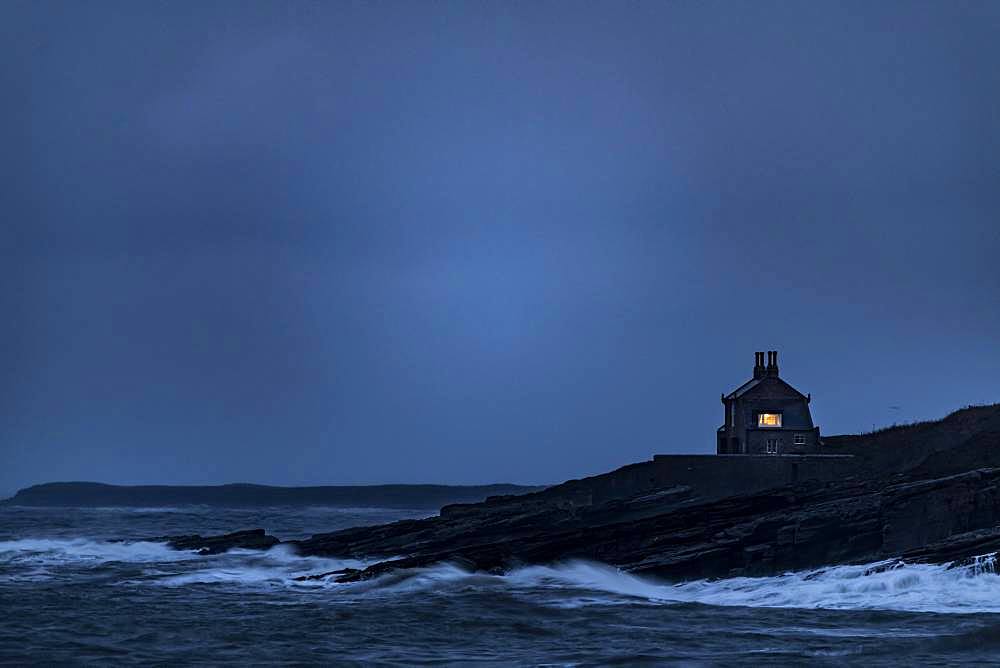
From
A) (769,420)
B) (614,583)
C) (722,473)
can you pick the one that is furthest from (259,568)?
(769,420)

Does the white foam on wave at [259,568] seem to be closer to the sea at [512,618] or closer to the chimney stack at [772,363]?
the sea at [512,618]

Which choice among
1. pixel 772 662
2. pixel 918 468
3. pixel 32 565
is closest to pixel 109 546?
pixel 32 565

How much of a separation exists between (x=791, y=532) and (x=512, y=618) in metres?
12.0

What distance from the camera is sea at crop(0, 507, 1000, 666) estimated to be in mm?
27031

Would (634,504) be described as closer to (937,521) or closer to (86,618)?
(937,521)

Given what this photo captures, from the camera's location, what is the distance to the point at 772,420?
6438 centimetres

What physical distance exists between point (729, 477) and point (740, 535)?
14.9 meters

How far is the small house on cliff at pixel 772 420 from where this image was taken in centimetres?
6391

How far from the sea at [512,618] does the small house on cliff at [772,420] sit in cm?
2427

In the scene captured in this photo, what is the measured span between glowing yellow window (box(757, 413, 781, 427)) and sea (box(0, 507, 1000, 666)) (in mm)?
24517

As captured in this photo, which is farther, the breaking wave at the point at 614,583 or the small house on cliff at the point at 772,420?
the small house on cliff at the point at 772,420

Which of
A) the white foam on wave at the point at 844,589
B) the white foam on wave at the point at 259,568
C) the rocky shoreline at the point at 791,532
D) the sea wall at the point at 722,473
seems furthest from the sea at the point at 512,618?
the sea wall at the point at 722,473

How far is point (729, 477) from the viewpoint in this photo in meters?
55.6

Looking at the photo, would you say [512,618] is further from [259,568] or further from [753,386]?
[753,386]
